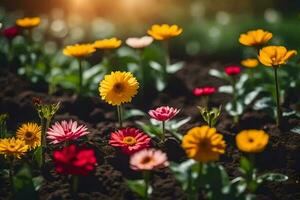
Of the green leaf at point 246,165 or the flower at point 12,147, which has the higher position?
the flower at point 12,147

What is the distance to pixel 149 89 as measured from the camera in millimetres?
4652

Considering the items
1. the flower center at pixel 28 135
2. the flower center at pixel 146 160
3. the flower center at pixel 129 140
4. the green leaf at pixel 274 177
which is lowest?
the green leaf at pixel 274 177

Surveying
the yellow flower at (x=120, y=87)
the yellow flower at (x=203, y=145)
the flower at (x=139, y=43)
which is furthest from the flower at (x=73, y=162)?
the flower at (x=139, y=43)

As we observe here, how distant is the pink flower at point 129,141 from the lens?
317cm

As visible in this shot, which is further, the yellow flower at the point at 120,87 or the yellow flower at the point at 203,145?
the yellow flower at the point at 120,87

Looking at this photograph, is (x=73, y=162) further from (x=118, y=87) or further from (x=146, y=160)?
(x=118, y=87)

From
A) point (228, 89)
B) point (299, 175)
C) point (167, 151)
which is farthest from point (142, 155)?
point (228, 89)

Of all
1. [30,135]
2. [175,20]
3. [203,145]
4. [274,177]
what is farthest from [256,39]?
[175,20]

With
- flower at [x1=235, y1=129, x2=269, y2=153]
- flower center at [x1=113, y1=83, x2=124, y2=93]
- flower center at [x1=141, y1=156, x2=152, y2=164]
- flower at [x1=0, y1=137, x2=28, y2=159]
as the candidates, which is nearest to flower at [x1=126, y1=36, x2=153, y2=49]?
flower center at [x1=113, y1=83, x2=124, y2=93]

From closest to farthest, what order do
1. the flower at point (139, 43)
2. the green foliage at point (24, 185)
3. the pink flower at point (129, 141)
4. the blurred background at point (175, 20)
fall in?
the green foliage at point (24, 185)
the pink flower at point (129, 141)
the flower at point (139, 43)
the blurred background at point (175, 20)

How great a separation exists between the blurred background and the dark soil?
1093 mm

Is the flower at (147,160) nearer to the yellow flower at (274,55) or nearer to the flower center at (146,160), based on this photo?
the flower center at (146,160)

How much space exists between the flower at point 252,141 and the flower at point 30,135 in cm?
119

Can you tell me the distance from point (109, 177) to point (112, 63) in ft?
5.29
